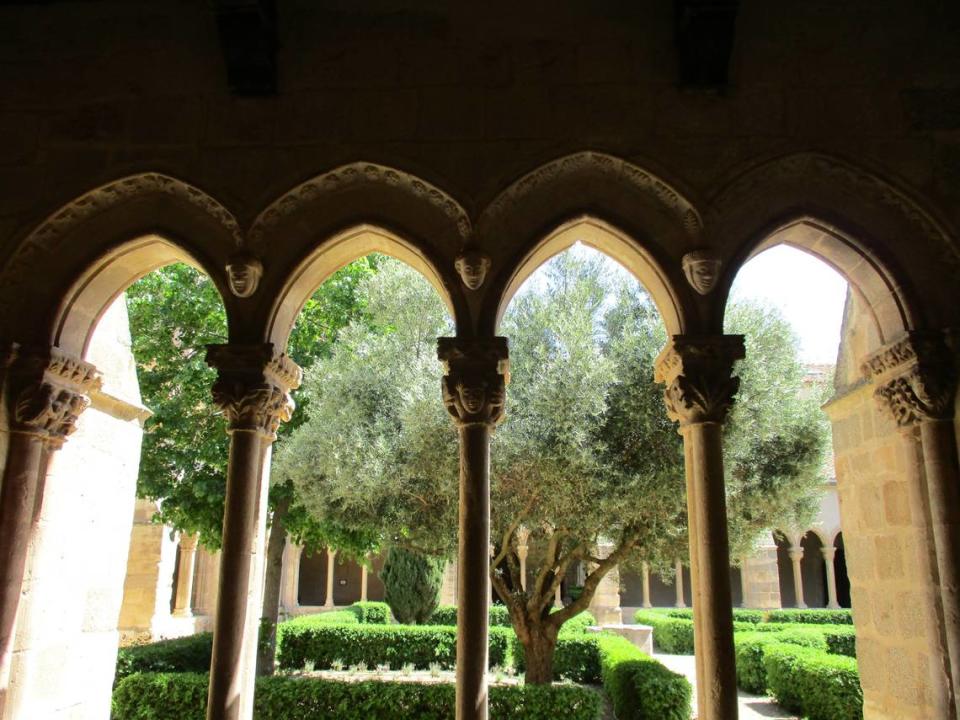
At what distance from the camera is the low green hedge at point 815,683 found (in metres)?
7.05

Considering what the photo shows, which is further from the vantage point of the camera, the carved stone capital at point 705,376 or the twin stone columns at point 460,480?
the carved stone capital at point 705,376

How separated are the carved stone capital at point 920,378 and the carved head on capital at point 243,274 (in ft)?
9.39

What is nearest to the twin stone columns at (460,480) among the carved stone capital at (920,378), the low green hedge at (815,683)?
the carved stone capital at (920,378)

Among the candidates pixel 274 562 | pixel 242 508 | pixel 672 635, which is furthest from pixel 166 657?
pixel 672 635

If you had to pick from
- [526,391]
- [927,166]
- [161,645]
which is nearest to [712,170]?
[927,166]

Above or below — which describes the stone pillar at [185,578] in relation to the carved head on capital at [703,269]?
below

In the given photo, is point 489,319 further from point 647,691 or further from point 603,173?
point 647,691

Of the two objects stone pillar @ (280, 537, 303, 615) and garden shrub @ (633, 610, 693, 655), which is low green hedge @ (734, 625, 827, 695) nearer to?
garden shrub @ (633, 610, 693, 655)

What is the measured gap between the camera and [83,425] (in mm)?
4066

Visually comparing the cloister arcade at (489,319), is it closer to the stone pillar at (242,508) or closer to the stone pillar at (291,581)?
the stone pillar at (242,508)

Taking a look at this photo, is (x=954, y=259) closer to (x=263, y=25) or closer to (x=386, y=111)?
(x=386, y=111)

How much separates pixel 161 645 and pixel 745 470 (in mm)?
6680

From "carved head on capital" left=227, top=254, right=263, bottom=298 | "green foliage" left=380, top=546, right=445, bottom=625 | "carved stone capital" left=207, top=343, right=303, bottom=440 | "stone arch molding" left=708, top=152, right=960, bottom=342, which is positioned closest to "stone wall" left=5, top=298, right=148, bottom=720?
"carved stone capital" left=207, top=343, right=303, bottom=440

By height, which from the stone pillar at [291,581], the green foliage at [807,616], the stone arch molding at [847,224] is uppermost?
the stone arch molding at [847,224]
